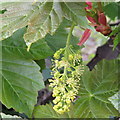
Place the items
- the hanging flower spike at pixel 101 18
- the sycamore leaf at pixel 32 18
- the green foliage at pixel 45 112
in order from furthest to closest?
the green foliage at pixel 45 112 < the hanging flower spike at pixel 101 18 < the sycamore leaf at pixel 32 18

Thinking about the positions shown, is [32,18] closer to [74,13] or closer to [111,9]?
[74,13]

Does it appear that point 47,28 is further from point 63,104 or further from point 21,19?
point 63,104

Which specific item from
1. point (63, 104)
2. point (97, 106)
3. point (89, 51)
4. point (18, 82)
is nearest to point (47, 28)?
point (63, 104)

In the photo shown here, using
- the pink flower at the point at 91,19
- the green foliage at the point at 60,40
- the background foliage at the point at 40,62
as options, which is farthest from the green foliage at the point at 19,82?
the pink flower at the point at 91,19

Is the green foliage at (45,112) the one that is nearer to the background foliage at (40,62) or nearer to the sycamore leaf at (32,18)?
the background foliage at (40,62)

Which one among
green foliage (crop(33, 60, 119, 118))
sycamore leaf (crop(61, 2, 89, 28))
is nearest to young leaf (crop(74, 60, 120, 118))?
green foliage (crop(33, 60, 119, 118))

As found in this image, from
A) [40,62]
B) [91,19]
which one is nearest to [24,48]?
[40,62]
